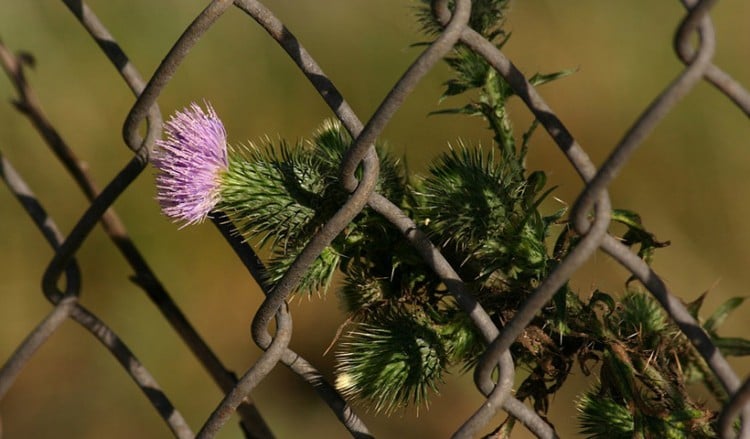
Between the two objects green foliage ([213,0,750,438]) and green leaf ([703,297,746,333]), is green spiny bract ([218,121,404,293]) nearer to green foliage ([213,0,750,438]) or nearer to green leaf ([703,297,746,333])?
green foliage ([213,0,750,438])

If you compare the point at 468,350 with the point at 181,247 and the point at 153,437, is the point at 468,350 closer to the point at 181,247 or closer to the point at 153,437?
the point at 153,437

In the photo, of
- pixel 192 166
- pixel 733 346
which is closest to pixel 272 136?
pixel 192 166

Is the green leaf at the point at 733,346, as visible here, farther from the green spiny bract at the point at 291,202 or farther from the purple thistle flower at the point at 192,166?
the purple thistle flower at the point at 192,166

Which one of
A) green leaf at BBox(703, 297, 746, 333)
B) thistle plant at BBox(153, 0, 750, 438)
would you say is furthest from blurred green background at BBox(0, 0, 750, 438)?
thistle plant at BBox(153, 0, 750, 438)

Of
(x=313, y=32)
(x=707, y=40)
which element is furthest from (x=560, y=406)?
(x=707, y=40)

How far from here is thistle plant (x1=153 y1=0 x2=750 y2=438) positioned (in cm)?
85

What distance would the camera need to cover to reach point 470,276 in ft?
3.00

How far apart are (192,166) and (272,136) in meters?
2.06

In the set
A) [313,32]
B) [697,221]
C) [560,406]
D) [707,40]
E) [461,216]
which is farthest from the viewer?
[313,32]

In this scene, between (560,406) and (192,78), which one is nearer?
(560,406)

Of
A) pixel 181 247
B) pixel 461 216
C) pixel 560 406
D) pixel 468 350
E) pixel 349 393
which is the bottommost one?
pixel 181 247

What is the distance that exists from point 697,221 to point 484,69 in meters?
2.23

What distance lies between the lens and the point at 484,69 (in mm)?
925

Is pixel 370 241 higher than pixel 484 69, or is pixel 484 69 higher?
pixel 484 69
